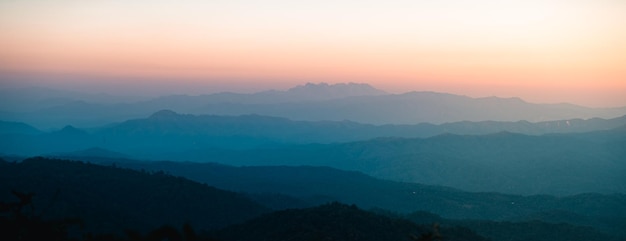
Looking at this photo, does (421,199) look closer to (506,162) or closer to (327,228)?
(327,228)

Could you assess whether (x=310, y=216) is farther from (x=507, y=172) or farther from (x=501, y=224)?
(x=507, y=172)

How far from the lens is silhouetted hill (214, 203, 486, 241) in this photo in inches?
1398

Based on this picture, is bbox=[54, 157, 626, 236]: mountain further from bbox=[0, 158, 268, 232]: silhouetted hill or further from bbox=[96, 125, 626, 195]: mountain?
bbox=[96, 125, 626, 195]: mountain

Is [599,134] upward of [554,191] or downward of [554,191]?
upward

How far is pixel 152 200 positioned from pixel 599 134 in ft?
586

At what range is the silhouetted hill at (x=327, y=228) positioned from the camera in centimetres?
3550

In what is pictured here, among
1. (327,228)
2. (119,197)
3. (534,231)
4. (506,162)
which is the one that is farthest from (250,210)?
(506,162)

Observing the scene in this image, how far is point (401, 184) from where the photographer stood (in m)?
98.2

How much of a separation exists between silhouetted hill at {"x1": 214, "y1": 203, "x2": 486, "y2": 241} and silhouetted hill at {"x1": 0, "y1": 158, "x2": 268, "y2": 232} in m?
12.4

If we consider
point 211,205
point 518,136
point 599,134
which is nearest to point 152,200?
point 211,205

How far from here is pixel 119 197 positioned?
176 ft

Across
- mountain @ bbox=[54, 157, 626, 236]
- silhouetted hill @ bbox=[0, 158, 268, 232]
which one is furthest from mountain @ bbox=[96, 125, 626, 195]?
silhouetted hill @ bbox=[0, 158, 268, 232]

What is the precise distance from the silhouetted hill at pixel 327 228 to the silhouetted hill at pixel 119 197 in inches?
488

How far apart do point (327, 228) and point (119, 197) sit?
26.8 meters
